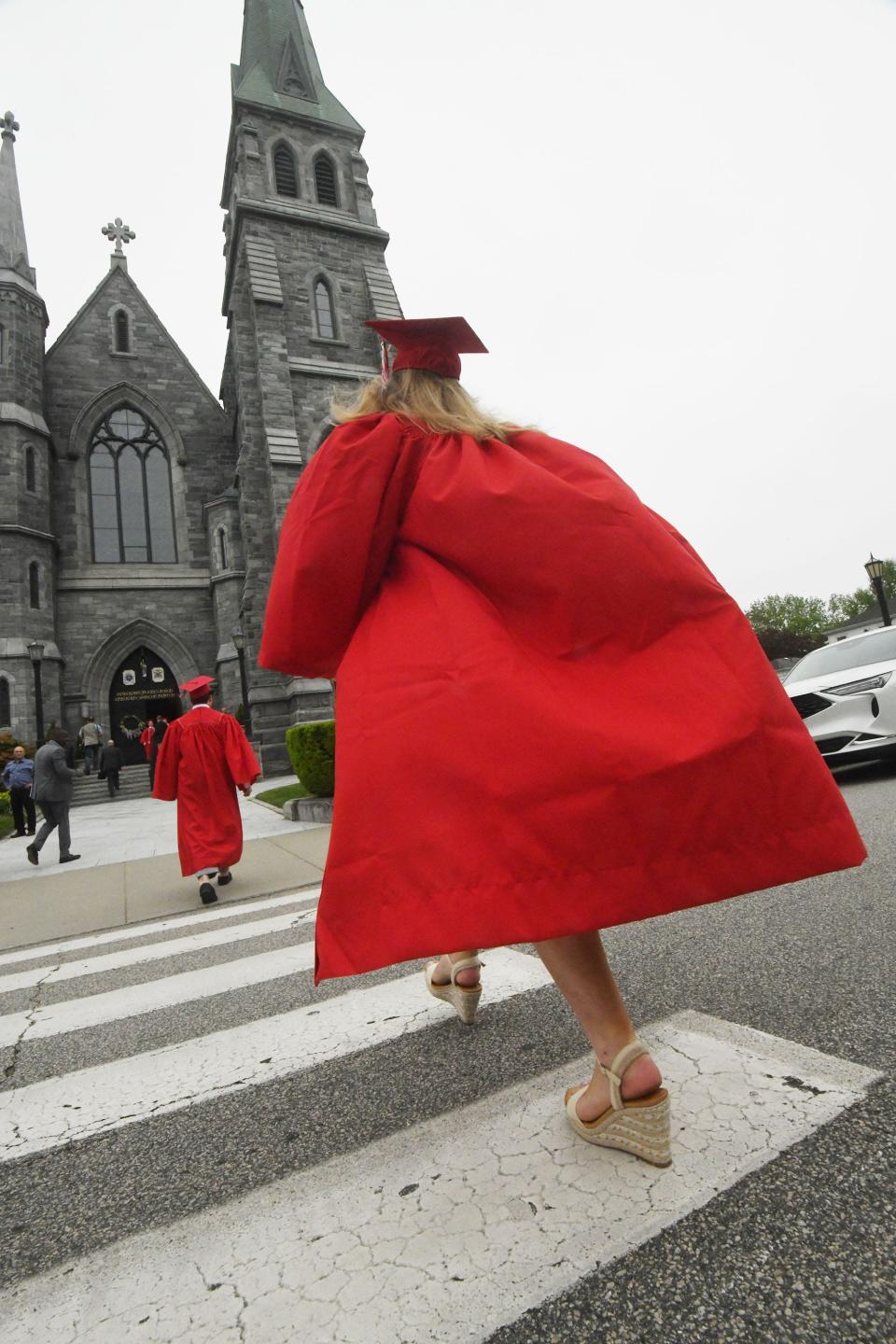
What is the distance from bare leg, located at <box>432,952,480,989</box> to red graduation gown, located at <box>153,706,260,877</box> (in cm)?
409

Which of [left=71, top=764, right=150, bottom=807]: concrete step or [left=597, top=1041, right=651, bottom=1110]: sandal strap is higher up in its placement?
[left=597, top=1041, right=651, bottom=1110]: sandal strap

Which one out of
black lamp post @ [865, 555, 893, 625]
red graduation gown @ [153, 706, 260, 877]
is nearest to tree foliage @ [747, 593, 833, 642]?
black lamp post @ [865, 555, 893, 625]

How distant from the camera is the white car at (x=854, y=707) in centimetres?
704

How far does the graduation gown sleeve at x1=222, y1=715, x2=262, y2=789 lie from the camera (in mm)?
6328

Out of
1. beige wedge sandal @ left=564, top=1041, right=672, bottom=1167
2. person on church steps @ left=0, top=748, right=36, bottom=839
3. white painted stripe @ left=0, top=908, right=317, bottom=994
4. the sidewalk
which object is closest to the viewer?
beige wedge sandal @ left=564, top=1041, right=672, bottom=1167

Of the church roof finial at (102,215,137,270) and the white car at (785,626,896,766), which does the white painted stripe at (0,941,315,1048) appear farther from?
the church roof finial at (102,215,137,270)

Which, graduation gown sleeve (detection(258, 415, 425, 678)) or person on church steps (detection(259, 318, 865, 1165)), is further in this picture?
graduation gown sleeve (detection(258, 415, 425, 678))

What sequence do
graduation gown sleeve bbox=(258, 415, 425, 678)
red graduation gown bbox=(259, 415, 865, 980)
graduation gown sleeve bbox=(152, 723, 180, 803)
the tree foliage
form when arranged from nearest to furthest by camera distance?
red graduation gown bbox=(259, 415, 865, 980) < graduation gown sleeve bbox=(258, 415, 425, 678) < graduation gown sleeve bbox=(152, 723, 180, 803) < the tree foliage

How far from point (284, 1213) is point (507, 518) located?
157 cm

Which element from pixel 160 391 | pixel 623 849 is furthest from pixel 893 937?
pixel 160 391

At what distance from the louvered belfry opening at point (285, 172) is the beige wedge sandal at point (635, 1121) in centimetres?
2832

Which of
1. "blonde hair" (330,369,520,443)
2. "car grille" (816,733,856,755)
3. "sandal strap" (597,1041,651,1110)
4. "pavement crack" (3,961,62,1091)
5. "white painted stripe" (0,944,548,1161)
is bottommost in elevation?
"pavement crack" (3,961,62,1091)

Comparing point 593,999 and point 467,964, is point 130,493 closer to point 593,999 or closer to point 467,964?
point 467,964

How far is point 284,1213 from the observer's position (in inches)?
61.8
